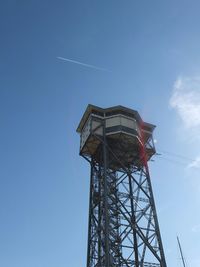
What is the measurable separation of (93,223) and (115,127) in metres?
9.05

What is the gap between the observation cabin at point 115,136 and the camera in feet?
112

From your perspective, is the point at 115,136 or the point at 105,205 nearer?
the point at 105,205

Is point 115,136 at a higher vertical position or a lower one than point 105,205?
higher

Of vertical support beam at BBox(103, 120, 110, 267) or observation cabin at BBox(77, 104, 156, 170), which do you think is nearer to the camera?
vertical support beam at BBox(103, 120, 110, 267)

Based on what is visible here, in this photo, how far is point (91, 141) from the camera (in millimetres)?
34719

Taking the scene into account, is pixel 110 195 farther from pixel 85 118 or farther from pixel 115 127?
pixel 85 118

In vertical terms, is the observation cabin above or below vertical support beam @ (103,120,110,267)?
above

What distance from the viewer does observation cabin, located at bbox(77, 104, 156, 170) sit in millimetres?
34250

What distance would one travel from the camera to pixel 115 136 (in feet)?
112

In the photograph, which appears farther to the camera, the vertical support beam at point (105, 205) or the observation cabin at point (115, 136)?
the observation cabin at point (115, 136)

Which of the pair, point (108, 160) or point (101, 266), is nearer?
point (101, 266)

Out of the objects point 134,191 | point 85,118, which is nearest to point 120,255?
point 134,191

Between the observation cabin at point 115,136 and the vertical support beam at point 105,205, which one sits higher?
the observation cabin at point 115,136

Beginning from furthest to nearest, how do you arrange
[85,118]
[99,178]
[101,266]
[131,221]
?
[85,118]
[99,178]
[131,221]
[101,266]
